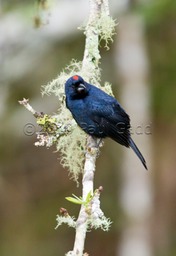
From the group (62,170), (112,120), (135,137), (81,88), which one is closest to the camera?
(81,88)

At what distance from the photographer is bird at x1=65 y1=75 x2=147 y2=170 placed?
487 cm

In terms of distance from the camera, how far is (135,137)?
313 inches

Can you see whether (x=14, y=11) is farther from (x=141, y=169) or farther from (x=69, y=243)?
(x=69, y=243)

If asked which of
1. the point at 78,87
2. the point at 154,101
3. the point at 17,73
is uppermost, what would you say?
the point at 154,101

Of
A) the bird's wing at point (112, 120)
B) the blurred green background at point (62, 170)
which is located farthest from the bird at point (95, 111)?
the blurred green background at point (62, 170)

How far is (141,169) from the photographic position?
308 inches

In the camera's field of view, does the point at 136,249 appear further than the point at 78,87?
Yes

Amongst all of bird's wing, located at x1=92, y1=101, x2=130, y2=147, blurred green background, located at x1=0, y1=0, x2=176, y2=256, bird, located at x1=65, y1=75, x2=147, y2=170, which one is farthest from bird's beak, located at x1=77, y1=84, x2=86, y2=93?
blurred green background, located at x1=0, y1=0, x2=176, y2=256

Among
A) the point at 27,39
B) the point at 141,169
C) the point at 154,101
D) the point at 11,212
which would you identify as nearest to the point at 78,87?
the point at 27,39

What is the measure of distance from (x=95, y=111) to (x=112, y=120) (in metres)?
0.14

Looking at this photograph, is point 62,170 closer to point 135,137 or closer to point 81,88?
point 135,137

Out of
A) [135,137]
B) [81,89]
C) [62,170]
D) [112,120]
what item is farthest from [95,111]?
[62,170]

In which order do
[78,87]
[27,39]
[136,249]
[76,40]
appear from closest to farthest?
1. [78,87]
2. [27,39]
3. [136,249]
4. [76,40]

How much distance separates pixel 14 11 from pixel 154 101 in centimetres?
244
